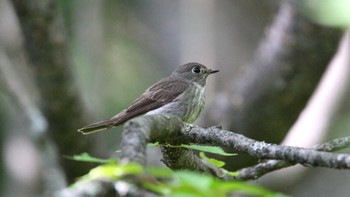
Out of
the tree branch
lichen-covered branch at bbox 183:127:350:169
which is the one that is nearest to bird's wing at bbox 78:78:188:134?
the tree branch

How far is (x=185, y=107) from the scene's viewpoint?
17.3 ft

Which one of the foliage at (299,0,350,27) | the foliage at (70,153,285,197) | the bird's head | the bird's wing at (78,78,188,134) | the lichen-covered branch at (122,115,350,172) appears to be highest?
the bird's head

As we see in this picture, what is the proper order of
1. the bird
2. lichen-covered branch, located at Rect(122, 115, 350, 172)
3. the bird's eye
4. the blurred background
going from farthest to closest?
the bird's eye < the blurred background < the bird < lichen-covered branch, located at Rect(122, 115, 350, 172)

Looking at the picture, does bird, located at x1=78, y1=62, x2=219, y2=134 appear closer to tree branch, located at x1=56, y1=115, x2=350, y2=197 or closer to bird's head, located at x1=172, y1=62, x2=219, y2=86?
bird's head, located at x1=172, y1=62, x2=219, y2=86

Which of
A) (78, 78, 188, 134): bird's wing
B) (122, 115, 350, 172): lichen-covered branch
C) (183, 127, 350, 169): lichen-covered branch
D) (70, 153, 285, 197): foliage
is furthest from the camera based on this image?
(78, 78, 188, 134): bird's wing

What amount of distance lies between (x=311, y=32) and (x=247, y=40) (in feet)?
7.29

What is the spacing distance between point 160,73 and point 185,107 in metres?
3.26

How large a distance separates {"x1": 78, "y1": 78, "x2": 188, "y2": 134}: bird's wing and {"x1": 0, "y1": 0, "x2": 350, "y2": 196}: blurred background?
2.18ft

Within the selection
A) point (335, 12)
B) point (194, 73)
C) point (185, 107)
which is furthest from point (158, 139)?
point (194, 73)

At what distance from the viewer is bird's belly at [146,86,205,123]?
5.16 meters

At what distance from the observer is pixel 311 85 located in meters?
6.15

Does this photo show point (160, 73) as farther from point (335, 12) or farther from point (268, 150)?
point (268, 150)

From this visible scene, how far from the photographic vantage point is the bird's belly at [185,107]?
516 cm

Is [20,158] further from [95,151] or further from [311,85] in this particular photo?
[311,85]
